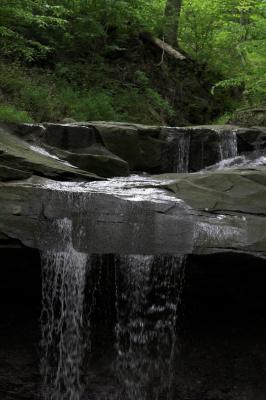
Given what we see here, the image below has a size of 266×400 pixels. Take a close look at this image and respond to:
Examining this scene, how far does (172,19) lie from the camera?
19.0m

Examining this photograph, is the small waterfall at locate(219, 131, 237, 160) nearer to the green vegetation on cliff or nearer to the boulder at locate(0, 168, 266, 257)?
the green vegetation on cliff

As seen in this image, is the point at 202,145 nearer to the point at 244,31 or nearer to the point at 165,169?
the point at 165,169

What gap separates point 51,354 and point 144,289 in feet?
5.74

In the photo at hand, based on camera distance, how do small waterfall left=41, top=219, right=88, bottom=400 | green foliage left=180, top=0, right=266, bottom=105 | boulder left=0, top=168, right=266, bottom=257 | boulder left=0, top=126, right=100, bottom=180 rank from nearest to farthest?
boulder left=0, top=168, right=266, bottom=257
small waterfall left=41, top=219, right=88, bottom=400
boulder left=0, top=126, right=100, bottom=180
green foliage left=180, top=0, right=266, bottom=105

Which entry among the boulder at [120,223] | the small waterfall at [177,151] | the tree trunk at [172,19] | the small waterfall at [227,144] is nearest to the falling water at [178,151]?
the small waterfall at [177,151]

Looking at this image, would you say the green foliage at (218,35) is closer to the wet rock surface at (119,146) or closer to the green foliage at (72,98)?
the green foliage at (72,98)

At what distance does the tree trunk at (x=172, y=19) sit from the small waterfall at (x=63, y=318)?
1418cm

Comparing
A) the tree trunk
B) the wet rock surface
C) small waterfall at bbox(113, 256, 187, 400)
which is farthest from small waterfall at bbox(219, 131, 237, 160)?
the tree trunk

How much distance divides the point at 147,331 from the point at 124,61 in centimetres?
1277

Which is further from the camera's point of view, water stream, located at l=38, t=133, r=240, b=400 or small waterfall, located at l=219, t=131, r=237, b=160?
small waterfall, located at l=219, t=131, r=237, b=160

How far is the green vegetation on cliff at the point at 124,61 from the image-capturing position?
14102mm

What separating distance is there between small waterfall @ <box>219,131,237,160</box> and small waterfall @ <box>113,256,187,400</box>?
574cm

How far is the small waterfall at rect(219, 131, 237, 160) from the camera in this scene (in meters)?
12.5

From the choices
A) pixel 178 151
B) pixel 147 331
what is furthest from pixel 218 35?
pixel 147 331
